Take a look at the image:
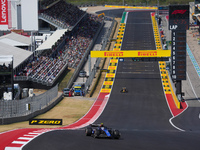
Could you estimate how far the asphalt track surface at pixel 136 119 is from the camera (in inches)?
1331

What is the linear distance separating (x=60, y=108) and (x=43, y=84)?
12.3 metres

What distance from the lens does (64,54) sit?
8931 centimetres

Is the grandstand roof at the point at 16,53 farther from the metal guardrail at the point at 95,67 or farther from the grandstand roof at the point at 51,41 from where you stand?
the metal guardrail at the point at 95,67

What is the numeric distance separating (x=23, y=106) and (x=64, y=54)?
40.2 meters

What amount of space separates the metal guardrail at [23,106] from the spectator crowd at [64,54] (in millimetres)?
14287

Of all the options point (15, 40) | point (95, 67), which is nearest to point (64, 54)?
point (95, 67)

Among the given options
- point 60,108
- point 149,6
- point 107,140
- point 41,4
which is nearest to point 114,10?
point 149,6

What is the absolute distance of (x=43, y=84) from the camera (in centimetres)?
7181

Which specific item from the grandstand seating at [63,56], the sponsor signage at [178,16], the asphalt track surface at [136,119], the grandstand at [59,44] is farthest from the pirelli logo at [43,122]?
the grandstand seating at [63,56]

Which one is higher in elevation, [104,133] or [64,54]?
[64,54]

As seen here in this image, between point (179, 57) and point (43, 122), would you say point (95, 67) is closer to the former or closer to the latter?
point (179, 57)

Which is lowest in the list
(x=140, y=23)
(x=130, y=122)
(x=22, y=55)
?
(x=130, y=122)

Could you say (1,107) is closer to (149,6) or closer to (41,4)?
(41,4)

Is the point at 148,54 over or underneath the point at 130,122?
over
